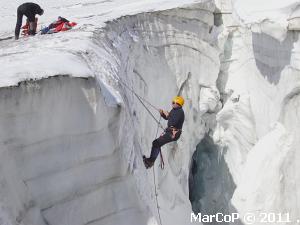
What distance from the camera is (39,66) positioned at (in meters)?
3.40

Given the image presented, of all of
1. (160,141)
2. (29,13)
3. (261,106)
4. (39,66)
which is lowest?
(160,141)

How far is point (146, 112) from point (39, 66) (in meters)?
2.97

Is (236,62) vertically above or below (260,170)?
above

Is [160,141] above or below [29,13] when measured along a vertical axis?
below

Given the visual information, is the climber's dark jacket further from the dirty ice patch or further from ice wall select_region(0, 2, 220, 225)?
the dirty ice patch

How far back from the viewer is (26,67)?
3381mm

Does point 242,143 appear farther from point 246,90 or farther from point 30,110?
point 30,110

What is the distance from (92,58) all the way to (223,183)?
15.6 feet

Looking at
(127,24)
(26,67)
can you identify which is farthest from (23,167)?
(127,24)

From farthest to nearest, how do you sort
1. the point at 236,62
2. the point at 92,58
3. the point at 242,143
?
the point at 236,62 → the point at 242,143 → the point at 92,58

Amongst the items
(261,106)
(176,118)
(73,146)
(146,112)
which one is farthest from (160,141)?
(261,106)

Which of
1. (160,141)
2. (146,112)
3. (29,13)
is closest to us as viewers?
(160,141)

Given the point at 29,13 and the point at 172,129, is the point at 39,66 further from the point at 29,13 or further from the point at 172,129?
the point at 29,13

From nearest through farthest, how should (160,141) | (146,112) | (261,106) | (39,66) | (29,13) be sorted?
(39,66)
(160,141)
(146,112)
(29,13)
(261,106)
